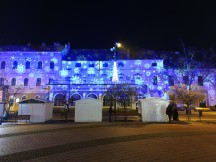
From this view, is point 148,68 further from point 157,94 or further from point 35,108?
point 35,108

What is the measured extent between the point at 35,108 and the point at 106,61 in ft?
108

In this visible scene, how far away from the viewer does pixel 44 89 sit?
5603 centimetres

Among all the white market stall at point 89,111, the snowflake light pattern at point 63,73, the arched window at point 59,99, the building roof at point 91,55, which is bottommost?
the white market stall at point 89,111

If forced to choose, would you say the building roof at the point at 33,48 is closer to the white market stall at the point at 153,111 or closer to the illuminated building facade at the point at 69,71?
the illuminated building facade at the point at 69,71

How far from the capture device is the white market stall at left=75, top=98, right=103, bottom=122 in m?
26.1

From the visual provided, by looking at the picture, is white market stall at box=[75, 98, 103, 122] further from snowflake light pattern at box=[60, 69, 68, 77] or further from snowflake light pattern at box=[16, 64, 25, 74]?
snowflake light pattern at box=[16, 64, 25, 74]

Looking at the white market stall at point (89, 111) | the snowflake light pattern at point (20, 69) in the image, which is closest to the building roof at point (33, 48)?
the snowflake light pattern at point (20, 69)

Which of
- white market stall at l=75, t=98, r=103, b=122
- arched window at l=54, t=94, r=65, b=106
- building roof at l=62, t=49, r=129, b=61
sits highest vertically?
building roof at l=62, t=49, r=129, b=61

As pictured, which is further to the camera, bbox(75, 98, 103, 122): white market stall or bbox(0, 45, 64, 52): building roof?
bbox(0, 45, 64, 52): building roof

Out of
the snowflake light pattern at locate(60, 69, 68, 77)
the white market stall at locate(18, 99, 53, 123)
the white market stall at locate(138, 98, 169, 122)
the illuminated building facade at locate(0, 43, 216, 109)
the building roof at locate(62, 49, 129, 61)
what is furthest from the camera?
the building roof at locate(62, 49, 129, 61)

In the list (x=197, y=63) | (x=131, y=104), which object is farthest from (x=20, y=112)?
(x=197, y=63)

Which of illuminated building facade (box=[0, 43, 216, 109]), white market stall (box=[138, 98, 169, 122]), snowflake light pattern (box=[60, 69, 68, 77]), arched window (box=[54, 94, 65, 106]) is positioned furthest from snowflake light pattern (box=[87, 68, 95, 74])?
white market stall (box=[138, 98, 169, 122])

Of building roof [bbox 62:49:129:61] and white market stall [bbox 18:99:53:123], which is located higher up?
building roof [bbox 62:49:129:61]

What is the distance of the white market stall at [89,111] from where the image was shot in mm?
26109
